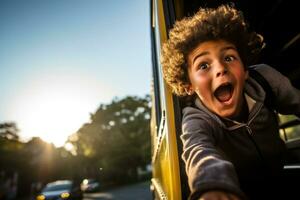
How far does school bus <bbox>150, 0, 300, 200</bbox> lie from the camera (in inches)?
60.7

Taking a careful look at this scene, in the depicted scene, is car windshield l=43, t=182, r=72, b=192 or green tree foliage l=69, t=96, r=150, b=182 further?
green tree foliage l=69, t=96, r=150, b=182

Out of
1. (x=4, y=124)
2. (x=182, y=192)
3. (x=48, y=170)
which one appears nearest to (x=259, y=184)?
(x=182, y=192)

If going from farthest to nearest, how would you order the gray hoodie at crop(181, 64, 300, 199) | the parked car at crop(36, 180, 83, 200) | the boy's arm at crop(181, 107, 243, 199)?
the parked car at crop(36, 180, 83, 200)
the gray hoodie at crop(181, 64, 300, 199)
the boy's arm at crop(181, 107, 243, 199)

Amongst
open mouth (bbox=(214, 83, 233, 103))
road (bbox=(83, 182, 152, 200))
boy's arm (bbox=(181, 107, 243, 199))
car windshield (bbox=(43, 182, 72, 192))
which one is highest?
open mouth (bbox=(214, 83, 233, 103))

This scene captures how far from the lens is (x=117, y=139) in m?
32.2

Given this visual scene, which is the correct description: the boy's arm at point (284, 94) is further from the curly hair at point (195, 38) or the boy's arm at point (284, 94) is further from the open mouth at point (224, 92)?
the open mouth at point (224, 92)

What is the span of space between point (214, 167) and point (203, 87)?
0.65 meters

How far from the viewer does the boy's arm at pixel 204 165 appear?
0.95m

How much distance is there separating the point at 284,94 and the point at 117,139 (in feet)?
102

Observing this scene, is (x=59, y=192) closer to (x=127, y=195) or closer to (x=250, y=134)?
(x=127, y=195)

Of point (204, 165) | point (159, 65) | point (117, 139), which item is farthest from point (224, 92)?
point (117, 139)

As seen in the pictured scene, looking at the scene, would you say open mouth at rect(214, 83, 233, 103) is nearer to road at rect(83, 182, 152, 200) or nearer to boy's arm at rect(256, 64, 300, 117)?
boy's arm at rect(256, 64, 300, 117)

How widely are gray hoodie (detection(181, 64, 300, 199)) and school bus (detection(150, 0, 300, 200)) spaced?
14cm

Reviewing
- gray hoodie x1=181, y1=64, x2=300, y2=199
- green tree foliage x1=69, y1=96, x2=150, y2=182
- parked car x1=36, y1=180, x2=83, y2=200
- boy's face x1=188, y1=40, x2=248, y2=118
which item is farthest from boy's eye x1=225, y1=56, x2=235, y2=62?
green tree foliage x1=69, y1=96, x2=150, y2=182
